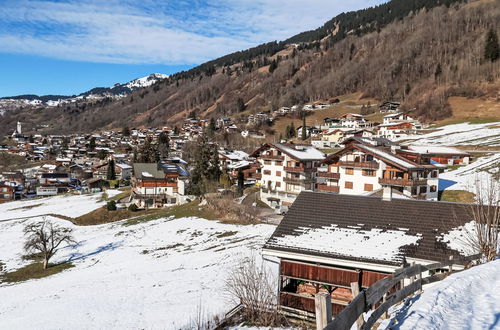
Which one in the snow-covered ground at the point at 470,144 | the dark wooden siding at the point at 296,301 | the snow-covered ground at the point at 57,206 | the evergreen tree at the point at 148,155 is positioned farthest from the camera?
the evergreen tree at the point at 148,155

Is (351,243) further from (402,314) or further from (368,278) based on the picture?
(402,314)

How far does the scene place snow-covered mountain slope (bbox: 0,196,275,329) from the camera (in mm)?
21828

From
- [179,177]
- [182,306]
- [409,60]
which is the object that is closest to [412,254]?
[182,306]

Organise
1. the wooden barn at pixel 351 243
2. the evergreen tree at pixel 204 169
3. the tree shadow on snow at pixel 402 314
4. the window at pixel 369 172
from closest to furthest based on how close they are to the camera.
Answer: the tree shadow on snow at pixel 402 314 → the wooden barn at pixel 351 243 → the window at pixel 369 172 → the evergreen tree at pixel 204 169

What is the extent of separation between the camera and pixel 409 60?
186250mm

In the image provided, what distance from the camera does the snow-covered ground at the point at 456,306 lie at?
8375mm

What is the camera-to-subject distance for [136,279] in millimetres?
29500

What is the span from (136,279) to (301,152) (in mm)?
39376

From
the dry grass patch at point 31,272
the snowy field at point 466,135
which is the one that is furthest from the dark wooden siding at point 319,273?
the snowy field at point 466,135

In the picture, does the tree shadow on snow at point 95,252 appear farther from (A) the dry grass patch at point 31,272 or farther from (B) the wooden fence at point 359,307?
(B) the wooden fence at point 359,307

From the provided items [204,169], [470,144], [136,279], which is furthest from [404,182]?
[470,144]

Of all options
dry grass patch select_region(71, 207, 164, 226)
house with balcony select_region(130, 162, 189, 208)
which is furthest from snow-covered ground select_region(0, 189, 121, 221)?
house with balcony select_region(130, 162, 189, 208)

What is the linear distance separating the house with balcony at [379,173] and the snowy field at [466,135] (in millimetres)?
36702

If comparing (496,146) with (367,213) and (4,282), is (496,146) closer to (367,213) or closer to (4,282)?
(367,213)
